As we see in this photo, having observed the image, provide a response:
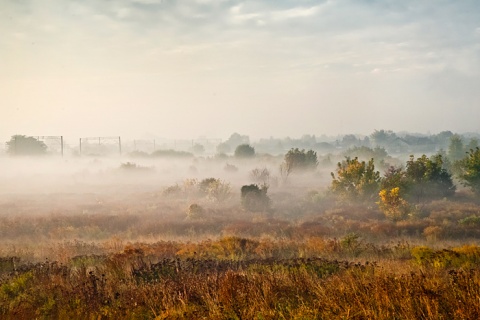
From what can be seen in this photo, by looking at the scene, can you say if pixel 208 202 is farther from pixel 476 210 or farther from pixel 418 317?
pixel 418 317

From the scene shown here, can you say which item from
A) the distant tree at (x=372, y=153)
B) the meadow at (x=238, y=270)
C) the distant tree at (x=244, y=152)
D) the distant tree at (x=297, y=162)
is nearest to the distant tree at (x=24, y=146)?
the distant tree at (x=244, y=152)

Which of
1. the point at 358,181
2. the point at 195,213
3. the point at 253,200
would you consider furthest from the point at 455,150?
the point at 195,213

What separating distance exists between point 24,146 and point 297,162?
88504mm

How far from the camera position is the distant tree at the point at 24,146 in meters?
114

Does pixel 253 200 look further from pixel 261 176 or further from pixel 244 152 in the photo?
pixel 244 152

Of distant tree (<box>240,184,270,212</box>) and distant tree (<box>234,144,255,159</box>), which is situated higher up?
distant tree (<box>234,144,255,159</box>)

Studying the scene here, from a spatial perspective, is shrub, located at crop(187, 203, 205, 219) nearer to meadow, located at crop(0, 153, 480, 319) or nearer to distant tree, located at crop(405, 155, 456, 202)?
meadow, located at crop(0, 153, 480, 319)

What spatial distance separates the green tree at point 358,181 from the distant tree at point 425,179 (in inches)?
128

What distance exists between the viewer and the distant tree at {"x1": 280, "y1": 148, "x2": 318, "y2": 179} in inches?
2640

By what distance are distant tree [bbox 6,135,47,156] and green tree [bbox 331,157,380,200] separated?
347 feet

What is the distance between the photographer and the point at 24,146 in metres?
116

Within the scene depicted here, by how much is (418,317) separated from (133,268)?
23.8ft

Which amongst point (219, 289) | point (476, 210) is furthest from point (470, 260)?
point (476, 210)

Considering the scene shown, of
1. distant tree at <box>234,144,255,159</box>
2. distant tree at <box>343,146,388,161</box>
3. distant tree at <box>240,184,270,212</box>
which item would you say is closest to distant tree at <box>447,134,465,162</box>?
distant tree at <box>343,146,388,161</box>
